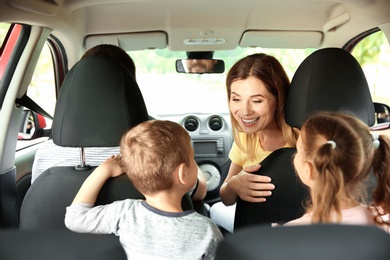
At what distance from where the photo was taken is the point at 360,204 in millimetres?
1628

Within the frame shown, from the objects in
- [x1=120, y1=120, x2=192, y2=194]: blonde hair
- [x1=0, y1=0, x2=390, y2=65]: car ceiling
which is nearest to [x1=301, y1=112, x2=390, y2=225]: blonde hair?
[x1=120, y1=120, x2=192, y2=194]: blonde hair

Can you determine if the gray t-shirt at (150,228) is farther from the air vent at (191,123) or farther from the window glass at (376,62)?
the air vent at (191,123)

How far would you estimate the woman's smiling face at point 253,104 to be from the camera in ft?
7.16

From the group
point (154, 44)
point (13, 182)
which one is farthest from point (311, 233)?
point (154, 44)

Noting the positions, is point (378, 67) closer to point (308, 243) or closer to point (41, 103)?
point (41, 103)

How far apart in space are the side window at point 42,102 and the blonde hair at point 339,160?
A: 7.18ft

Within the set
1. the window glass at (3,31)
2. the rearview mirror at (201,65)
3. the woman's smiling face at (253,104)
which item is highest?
the window glass at (3,31)

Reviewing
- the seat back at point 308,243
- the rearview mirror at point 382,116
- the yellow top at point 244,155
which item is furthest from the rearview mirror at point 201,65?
the seat back at point 308,243

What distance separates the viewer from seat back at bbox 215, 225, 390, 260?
1.01 m

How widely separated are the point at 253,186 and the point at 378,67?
97.9 inches

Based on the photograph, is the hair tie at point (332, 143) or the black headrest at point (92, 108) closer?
the hair tie at point (332, 143)

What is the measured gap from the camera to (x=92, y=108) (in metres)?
1.90

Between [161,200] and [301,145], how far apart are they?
21.9 inches

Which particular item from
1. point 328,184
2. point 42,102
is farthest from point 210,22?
point 328,184
